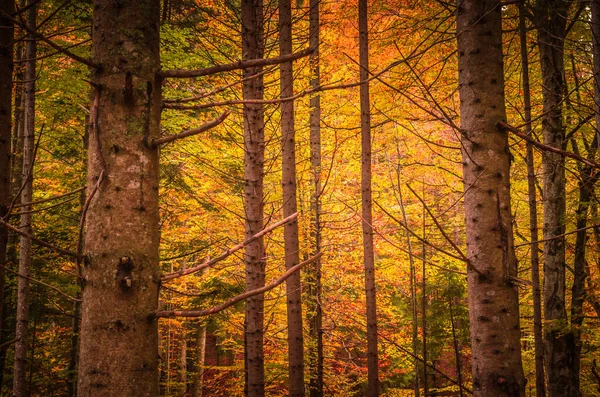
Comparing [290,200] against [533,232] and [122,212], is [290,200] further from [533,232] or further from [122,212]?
[122,212]

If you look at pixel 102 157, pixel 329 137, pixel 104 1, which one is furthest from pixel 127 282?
pixel 329 137

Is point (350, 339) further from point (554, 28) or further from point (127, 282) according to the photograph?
point (127, 282)

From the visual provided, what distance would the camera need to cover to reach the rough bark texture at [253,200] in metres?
4.91

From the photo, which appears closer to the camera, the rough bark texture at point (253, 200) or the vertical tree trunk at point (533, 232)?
the rough bark texture at point (253, 200)

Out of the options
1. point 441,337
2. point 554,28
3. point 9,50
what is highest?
point 554,28

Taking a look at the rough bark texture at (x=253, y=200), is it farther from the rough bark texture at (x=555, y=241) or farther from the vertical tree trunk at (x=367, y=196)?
the rough bark texture at (x=555, y=241)

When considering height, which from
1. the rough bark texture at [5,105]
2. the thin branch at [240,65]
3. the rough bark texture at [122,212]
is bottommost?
the rough bark texture at [122,212]

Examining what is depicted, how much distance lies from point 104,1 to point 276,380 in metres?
10.9

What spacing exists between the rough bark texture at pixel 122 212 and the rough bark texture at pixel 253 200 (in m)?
3.52

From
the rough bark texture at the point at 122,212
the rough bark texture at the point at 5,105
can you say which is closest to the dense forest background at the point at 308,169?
the rough bark texture at the point at 5,105

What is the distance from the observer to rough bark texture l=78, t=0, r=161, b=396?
1250 mm

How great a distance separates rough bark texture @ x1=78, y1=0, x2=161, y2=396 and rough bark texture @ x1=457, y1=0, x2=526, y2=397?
71.2 inches

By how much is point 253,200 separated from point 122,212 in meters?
3.82

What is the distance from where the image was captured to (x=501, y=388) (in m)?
2.25
